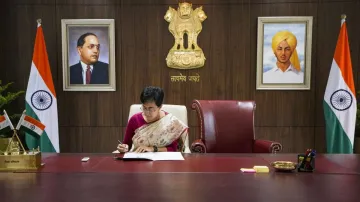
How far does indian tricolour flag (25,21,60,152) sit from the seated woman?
5.26 ft

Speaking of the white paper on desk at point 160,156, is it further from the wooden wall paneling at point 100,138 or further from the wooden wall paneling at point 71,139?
the wooden wall paneling at point 71,139

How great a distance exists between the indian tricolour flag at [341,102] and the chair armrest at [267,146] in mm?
1239

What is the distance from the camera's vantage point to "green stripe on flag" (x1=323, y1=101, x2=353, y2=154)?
128 inches

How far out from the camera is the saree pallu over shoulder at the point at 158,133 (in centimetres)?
214

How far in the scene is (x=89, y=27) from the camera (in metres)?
3.63

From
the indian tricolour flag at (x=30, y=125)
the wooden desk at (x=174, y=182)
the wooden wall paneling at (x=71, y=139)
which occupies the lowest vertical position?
the wooden wall paneling at (x=71, y=139)

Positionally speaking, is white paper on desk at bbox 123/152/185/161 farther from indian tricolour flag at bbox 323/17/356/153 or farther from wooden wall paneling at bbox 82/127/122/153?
indian tricolour flag at bbox 323/17/356/153

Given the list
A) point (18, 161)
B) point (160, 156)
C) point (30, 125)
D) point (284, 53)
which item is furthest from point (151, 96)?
point (284, 53)

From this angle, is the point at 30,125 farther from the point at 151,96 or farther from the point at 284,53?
the point at 284,53

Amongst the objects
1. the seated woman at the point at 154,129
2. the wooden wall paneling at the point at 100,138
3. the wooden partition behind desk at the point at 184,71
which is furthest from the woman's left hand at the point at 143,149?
the wooden wall paneling at the point at 100,138

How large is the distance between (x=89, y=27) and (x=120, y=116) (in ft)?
3.85

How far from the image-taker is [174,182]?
1275 mm

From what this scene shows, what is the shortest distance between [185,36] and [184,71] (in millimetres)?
432

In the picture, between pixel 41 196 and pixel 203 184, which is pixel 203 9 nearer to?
pixel 203 184
